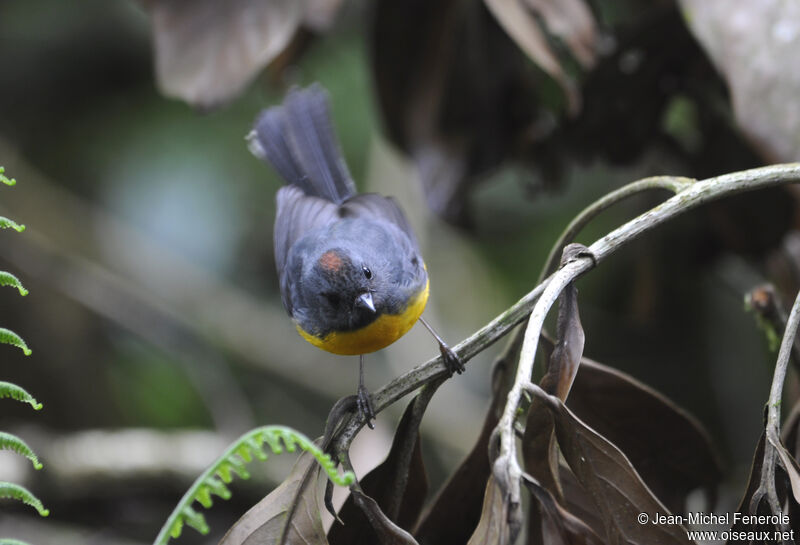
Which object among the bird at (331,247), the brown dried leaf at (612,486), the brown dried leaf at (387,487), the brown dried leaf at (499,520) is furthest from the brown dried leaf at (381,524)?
the bird at (331,247)

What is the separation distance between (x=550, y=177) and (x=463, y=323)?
1846 millimetres

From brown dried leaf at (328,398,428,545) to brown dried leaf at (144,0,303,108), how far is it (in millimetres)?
1260

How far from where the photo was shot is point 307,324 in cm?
243

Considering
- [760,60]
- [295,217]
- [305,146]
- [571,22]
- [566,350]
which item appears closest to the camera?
[566,350]

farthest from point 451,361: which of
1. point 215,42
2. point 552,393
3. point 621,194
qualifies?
A: point 215,42

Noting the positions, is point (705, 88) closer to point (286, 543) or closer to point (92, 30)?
point (286, 543)

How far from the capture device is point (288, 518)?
1367 millimetres

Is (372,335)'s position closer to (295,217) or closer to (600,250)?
(295,217)

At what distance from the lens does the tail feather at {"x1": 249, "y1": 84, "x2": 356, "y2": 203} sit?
2953 millimetres

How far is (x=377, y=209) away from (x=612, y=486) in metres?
1.61

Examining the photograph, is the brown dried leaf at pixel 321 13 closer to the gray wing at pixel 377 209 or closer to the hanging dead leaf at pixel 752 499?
the gray wing at pixel 377 209

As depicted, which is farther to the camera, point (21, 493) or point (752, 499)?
point (752, 499)

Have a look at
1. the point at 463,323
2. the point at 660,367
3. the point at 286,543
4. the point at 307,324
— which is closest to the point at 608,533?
the point at 286,543

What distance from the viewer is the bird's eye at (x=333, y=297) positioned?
235 cm
